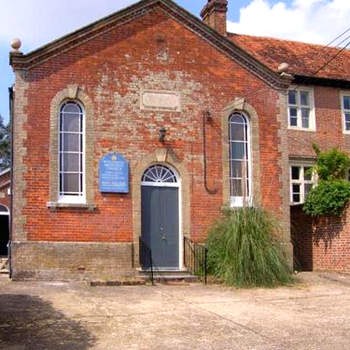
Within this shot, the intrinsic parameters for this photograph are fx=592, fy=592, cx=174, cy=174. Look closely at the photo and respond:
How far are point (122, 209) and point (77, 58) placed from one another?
14.7 feet

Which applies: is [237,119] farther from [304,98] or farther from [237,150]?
[304,98]

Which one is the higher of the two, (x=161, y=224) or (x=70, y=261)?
(x=161, y=224)

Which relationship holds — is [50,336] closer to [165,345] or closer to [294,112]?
[165,345]

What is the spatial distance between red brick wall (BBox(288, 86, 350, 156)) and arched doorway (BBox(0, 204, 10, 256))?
670 inches

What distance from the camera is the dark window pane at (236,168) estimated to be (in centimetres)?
1814

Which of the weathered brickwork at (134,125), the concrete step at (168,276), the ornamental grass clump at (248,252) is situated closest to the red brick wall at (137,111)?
the weathered brickwork at (134,125)

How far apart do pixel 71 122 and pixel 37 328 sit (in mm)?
8287

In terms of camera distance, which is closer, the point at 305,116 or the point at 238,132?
the point at 238,132

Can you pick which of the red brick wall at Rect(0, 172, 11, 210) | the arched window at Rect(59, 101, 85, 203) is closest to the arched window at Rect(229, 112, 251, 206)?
the arched window at Rect(59, 101, 85, 203)

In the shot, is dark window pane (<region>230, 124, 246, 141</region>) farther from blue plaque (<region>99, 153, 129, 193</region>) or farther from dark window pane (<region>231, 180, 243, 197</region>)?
blue plaque (<region>99, 153, 129, 193</region>)

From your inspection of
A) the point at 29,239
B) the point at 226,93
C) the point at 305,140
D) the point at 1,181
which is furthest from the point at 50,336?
the point at 1,181

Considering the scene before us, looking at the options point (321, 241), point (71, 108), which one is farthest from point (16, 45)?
point (321, 241)

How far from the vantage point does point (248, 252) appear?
1509 centimetres

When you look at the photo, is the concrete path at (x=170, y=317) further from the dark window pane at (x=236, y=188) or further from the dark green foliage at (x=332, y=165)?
the dark green foliage at (x=332, y=165)
